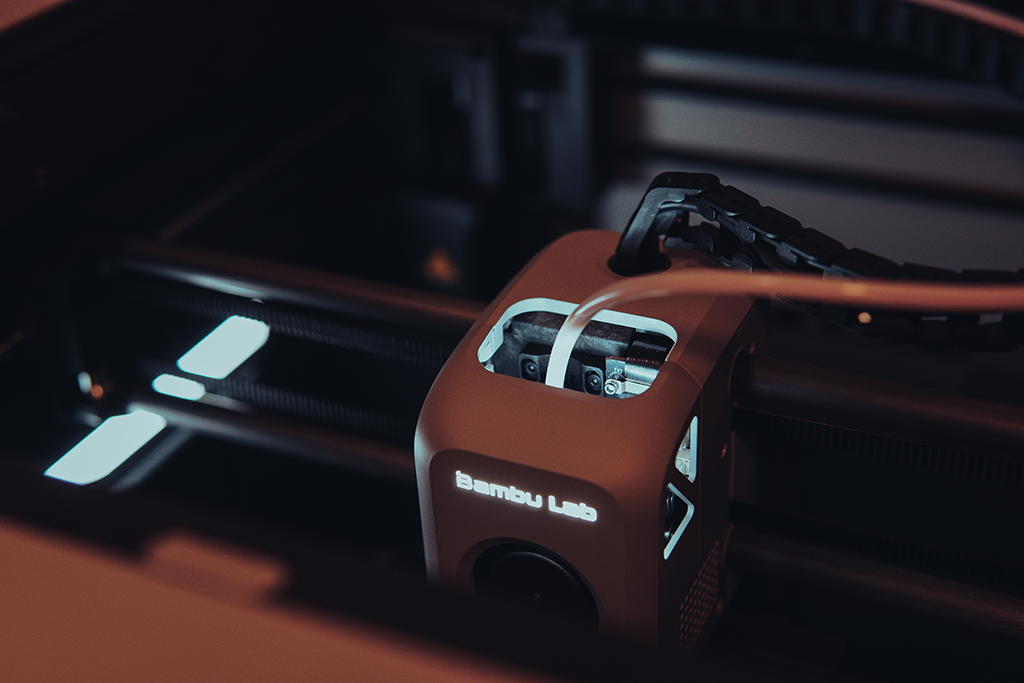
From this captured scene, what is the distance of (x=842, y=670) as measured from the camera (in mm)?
870

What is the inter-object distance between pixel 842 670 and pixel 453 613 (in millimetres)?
537

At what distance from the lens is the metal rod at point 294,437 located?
0.91 m

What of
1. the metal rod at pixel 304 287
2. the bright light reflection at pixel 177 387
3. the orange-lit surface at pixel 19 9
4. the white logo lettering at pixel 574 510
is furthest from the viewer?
the bright light reflection at pixel 177 387

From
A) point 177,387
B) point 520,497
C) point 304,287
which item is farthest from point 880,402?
point 177,387

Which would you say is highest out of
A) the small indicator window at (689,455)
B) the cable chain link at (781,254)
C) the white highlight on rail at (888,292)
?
the white highlight on rail at (888,292)

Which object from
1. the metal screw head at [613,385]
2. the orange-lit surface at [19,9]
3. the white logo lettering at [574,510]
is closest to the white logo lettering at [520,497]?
the white logo lettering at [574,510]

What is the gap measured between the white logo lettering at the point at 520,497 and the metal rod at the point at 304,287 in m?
0.18

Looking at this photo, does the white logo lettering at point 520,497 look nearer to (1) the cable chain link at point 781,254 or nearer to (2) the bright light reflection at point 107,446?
(1) the cable chain link at point 781,254

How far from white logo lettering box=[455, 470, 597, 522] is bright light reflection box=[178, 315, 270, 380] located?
22.2 inches

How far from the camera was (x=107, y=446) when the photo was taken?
113cm

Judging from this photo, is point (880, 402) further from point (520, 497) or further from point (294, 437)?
point (294, 437)

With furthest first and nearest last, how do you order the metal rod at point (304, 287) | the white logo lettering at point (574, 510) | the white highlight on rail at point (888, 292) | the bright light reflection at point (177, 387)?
the bright light reflection at point (177, 387) → the metal rod at point (304, 287) → the white logo lettering at point (574, 510) → the white highlight on rail at point (888, 292)

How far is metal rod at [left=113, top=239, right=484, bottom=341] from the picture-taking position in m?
0.84

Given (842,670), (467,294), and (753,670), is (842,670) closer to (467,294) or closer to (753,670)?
(753,670)
